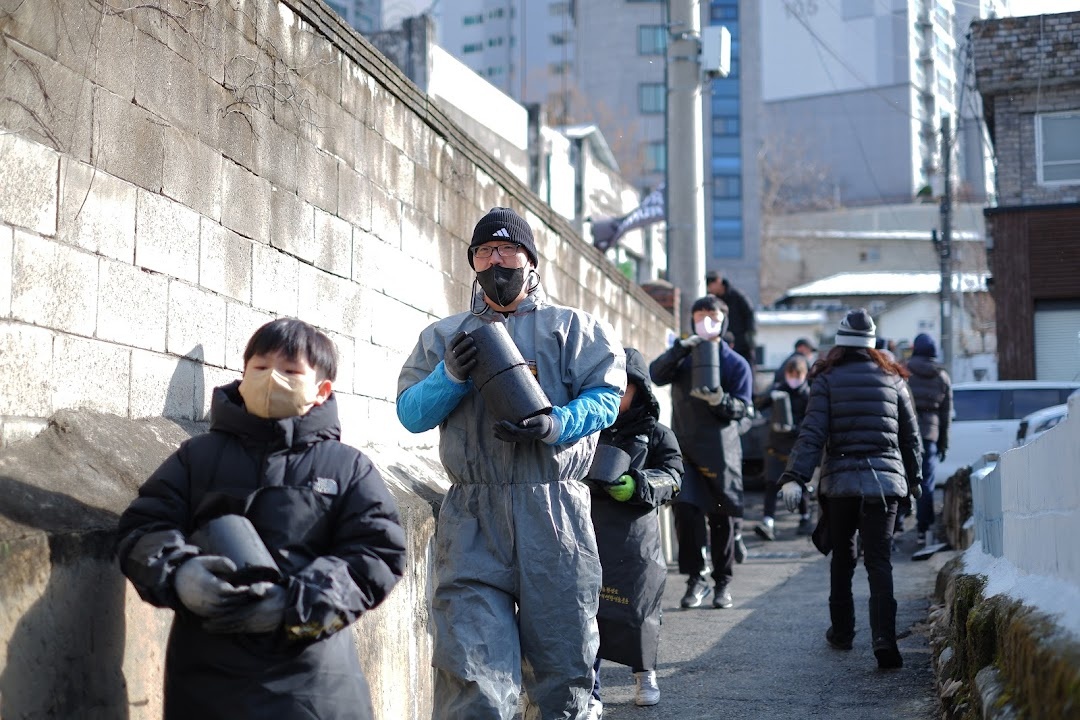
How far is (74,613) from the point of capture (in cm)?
326

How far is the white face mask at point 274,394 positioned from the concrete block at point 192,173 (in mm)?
1268

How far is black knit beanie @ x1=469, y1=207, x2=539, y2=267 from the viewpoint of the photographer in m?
4.48

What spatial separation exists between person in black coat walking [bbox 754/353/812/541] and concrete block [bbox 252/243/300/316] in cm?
769

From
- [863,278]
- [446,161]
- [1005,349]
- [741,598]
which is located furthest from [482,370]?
[863,278]

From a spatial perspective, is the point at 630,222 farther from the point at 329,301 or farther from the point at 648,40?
the point at 648,40

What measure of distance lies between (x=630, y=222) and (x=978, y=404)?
26.3 ft

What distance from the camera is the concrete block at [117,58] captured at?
4.02 m

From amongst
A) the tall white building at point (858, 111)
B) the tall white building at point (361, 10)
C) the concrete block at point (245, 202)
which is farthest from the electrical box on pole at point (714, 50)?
the tall white building at point (858, 111)

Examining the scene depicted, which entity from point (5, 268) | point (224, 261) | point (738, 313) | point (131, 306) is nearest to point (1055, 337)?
point (738, 313)

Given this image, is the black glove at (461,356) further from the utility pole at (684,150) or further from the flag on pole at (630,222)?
the flag on pole at (630,222)

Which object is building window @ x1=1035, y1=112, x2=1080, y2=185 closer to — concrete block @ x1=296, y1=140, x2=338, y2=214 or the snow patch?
the snow patch

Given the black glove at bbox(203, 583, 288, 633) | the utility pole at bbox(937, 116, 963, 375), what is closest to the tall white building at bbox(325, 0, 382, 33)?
the utility pole at bbox(937, 116, 963, 375)

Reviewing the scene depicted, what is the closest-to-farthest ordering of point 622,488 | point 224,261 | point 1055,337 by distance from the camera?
point 224,261 → point 622,488 → point 1055,337

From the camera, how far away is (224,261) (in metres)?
4.82
